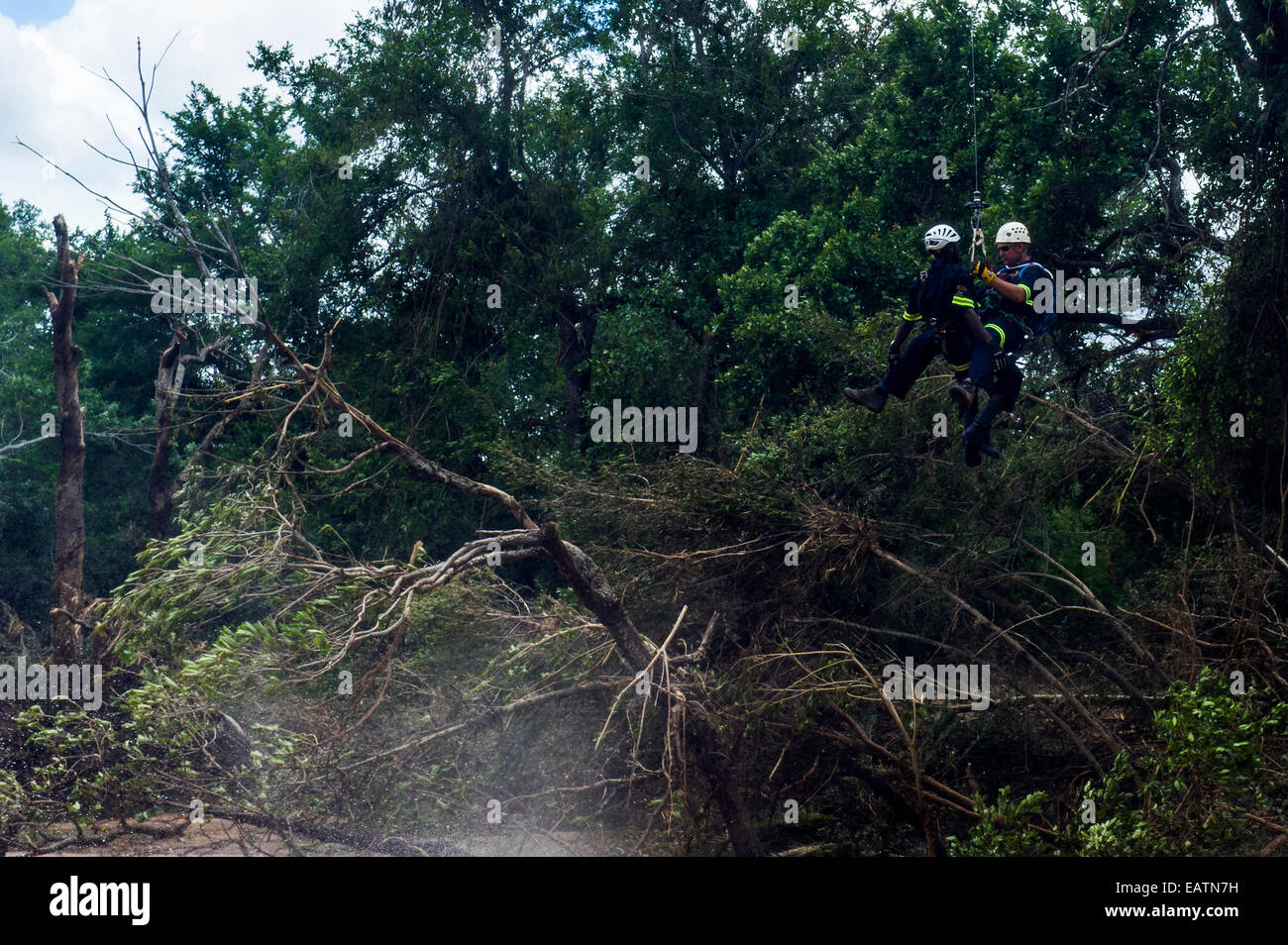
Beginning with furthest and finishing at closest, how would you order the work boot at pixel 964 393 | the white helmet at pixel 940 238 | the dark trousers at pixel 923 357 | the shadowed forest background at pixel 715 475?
the shadowed forest background at pixel 715 475 → the dark trousers at pixel 923 357 → the work boot at pixel 964 393 → the white helmet at pixel 940 238

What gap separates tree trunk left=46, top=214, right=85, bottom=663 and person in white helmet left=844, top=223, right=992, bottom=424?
9609mm

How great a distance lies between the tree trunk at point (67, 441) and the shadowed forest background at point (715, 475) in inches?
15.4

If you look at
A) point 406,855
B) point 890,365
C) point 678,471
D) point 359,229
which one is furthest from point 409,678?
point 359,229

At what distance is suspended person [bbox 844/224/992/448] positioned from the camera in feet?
24.4

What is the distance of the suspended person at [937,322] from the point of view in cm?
745

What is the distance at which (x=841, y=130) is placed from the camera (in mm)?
16938

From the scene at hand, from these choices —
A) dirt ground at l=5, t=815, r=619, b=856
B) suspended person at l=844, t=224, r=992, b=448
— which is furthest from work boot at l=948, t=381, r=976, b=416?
dirt ground at l=5, t=815, r=619, b=856

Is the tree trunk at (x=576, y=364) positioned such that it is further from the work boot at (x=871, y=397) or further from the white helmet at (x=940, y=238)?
the white helmet at (x=940, y=238)

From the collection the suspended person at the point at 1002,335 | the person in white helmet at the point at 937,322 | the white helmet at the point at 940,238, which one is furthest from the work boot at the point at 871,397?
the white helmet at the point at 940,238

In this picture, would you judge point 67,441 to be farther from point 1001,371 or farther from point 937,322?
point 1001,371

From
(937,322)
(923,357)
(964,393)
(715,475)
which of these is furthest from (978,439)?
(715,475)

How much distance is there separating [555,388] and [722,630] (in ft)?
21.8

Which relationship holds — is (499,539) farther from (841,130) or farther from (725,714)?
(841,130)
